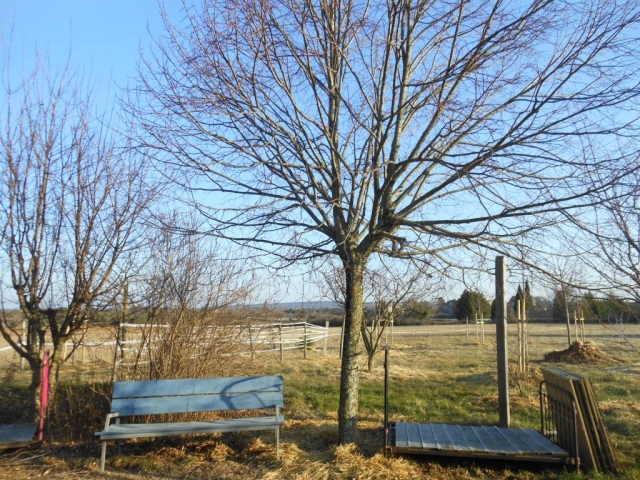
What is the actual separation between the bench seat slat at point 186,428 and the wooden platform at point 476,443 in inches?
55.4

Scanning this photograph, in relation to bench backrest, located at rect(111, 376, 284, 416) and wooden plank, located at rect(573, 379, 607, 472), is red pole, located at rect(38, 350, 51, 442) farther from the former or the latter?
wooden plank, located at rect(573, 379, 607, 472)

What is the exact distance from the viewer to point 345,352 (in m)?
5.89

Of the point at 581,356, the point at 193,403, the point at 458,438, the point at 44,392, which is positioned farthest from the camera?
the point at 581,356

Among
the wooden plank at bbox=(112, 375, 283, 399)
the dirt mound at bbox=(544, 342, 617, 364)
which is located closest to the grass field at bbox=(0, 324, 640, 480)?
the wooden plank at bbox=(112, 375, 283, 399)

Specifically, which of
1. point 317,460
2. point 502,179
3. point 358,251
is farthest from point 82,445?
point 502,179

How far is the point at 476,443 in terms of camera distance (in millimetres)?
5559

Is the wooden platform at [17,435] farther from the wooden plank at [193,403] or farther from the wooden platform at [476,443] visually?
the wooden platform at [476,443]

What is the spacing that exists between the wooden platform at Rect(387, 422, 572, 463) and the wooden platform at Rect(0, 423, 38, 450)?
4007 mm

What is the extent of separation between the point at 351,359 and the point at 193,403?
198 cm

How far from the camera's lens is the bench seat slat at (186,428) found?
5531 millimetres

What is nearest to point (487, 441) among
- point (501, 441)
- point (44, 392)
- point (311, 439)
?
point (501, 441)

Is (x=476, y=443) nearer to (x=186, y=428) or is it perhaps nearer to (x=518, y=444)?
(x=518, y=444)

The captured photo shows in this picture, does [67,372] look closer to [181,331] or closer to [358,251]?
[181,331]

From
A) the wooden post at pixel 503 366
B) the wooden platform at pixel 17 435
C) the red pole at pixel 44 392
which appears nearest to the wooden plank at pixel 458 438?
the wooden post at pixel 503 366
